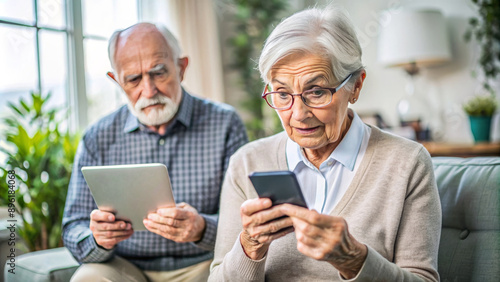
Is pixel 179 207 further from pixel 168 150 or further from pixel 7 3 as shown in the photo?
pixel 7 3

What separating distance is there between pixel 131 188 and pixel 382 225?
0.72m

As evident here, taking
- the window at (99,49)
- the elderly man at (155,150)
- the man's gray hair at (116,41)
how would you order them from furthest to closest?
1. the window at (99,49)
2. the man's gray hair at (116,41)
3. the elderly man at (155,150)

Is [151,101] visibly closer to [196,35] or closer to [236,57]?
[196,35]

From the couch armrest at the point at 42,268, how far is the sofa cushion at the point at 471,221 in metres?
1.29

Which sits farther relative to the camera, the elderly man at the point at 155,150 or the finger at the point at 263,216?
the elderly man at the point at 155,150

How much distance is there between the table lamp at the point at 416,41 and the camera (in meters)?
3.44

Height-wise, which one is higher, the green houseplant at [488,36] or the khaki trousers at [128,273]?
the green houseplant at [488,36]

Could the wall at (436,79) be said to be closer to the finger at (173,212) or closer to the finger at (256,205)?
the finger at (173,212)

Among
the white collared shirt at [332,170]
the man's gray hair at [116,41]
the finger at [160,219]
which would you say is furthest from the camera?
the man's gray hair at [116,41]

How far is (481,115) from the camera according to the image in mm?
3227

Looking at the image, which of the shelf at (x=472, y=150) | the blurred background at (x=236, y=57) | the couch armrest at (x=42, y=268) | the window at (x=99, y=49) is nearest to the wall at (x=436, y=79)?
the blurred background at (x=236, y=57)

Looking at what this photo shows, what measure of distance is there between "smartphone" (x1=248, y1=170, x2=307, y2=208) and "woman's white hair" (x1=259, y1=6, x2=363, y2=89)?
0.38m

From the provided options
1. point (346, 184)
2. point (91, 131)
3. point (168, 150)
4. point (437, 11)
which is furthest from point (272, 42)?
point (437, 11)

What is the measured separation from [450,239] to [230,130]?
88 centimetres
